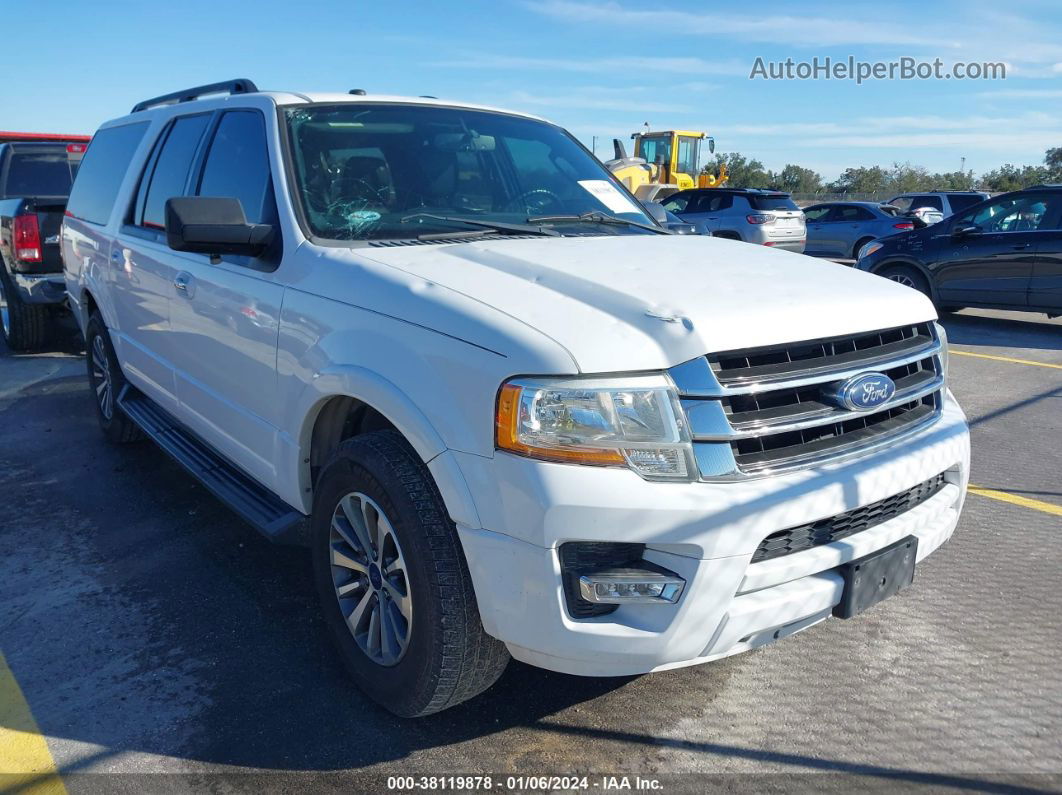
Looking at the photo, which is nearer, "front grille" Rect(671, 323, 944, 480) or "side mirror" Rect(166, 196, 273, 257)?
"front grille" Rect(671, 323, 944, 480)

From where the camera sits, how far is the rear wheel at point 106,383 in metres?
5.36

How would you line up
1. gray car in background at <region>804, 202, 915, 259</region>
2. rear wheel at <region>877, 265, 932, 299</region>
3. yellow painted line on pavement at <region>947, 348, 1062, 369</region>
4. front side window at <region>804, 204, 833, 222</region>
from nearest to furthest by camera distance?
yellow painted line on pavement at <region>947, 348, 1062, 369</region>, rear wheel at <region>877, 265, 932, 299</region>, gray car in background at <region>804, 202, 915, 259</region>, front side window at <region>804, 204, 833, 222</region>

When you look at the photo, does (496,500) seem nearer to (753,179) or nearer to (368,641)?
(368,641)

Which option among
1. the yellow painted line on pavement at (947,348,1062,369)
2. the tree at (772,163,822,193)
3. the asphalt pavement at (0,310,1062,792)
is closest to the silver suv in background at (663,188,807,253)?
the yellow painted line on pavement at (947,348,1062,369)

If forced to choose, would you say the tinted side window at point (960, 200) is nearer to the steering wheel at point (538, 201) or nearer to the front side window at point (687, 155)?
the front side window at point (687, 155)

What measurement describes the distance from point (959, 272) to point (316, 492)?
32.6ft

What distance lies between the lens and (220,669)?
3090 mm

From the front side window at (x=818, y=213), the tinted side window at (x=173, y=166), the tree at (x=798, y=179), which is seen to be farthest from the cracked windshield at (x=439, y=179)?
the tree at (x=798, y=179)

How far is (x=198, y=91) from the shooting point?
15.9ft

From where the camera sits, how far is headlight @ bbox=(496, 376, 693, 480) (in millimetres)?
2225

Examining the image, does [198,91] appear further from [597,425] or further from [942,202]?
[942,202]

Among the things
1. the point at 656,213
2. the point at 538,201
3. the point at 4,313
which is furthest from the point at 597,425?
the point at 4,313

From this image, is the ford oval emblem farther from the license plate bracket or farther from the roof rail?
the roof rail

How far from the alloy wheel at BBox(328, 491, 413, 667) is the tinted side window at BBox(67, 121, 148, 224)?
10.9ft
